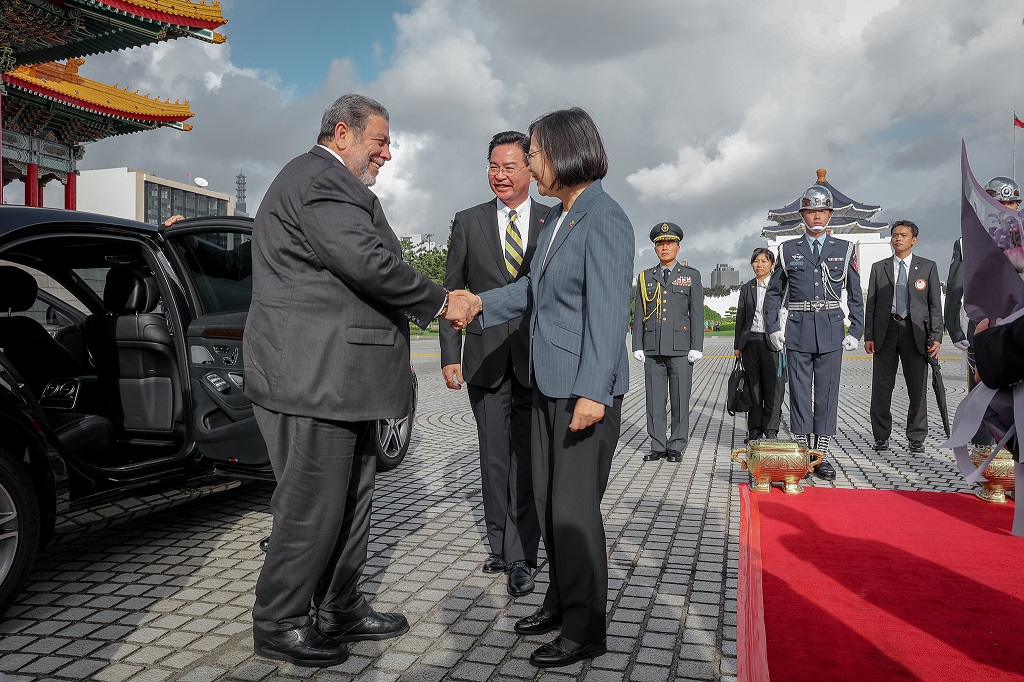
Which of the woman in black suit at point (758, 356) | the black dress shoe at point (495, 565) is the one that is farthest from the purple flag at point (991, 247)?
the woman in black suit at point (758, 356)

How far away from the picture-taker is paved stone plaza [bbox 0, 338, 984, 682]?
9.30 ft

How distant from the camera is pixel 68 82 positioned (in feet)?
72.3

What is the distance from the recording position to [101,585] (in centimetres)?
368

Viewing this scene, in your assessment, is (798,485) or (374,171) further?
(798,485)

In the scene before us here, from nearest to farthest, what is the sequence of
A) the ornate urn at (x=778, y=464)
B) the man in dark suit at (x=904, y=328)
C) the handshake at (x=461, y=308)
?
the handshake at (x=461, y=308) < the ornate urn at (x=778, y=464) < the man in dark suit at (x=904, y=328)

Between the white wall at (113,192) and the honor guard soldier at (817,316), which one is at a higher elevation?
the white wall at (113,192)

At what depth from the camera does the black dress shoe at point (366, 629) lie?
3.07 metres

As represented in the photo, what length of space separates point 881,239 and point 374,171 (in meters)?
81.2

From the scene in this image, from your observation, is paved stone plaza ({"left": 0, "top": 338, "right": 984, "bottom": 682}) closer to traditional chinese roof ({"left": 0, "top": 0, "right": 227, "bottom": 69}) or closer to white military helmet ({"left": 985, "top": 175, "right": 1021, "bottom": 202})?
white military helmet ({"left": 985, "top": 175, "right": 1021, "bottom": 202})

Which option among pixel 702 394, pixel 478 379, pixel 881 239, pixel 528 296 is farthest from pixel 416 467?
pixel 881 239

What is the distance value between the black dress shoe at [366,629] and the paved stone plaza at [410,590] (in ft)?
0.19

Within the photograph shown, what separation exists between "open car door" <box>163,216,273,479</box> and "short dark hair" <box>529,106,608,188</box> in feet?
6.34

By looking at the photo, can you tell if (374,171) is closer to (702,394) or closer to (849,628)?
(849,628)

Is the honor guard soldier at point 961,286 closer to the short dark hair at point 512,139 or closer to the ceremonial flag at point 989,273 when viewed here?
the short dark hair at point 512,139
